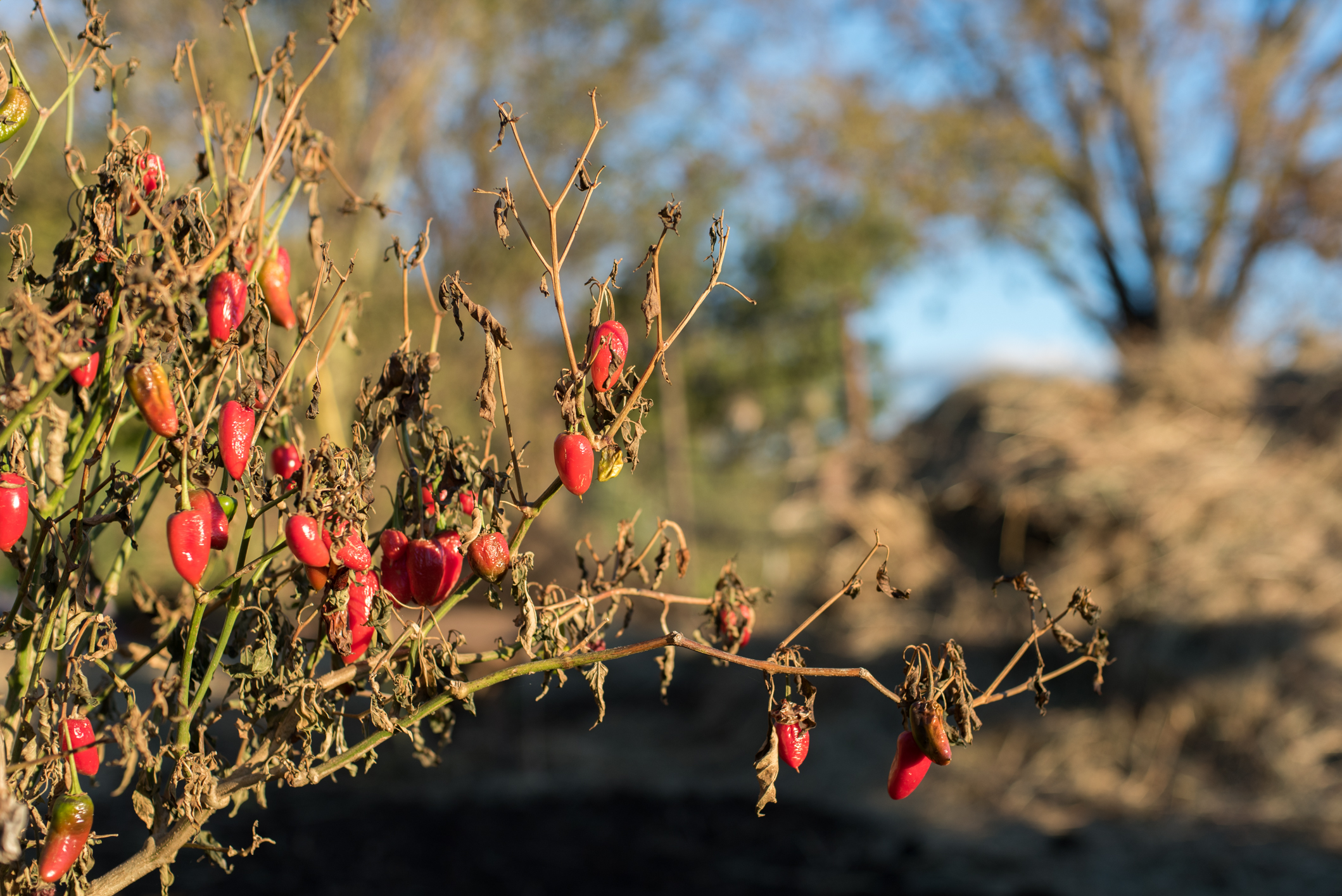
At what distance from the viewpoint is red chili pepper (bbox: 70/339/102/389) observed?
3.12 feet

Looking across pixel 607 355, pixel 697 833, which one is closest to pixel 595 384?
pixel 607 355

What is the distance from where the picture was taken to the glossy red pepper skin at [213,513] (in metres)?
0.97

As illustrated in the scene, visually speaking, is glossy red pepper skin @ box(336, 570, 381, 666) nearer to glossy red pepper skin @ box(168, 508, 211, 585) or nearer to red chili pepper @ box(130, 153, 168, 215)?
glossy red pepper skin @ box(168, 508, 211, 585)

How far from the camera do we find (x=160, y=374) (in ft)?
2.87

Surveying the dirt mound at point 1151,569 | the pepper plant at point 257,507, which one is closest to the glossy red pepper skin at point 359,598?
the pepper plant at point 257,507

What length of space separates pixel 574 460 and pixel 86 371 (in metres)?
0.47

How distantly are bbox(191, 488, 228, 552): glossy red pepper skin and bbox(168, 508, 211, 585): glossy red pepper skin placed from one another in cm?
1

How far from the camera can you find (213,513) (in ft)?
3.24

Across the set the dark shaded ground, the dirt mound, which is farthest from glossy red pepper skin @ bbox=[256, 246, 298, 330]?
the dirt mound

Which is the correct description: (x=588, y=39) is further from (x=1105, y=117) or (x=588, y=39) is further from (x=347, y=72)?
(x=1105, y=117)

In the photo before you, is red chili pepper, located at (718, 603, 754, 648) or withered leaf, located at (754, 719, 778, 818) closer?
withered leaf, located at (754, 719, 778, 818)

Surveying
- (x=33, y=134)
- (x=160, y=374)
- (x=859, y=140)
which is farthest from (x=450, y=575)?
(x=859, y=140)

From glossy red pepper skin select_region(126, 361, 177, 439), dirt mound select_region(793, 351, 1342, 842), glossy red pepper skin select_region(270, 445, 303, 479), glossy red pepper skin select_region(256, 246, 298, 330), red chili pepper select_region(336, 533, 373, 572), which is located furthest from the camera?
dirt mound select_region(793, 351, 1342, 842)

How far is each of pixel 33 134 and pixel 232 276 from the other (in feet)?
1.06
